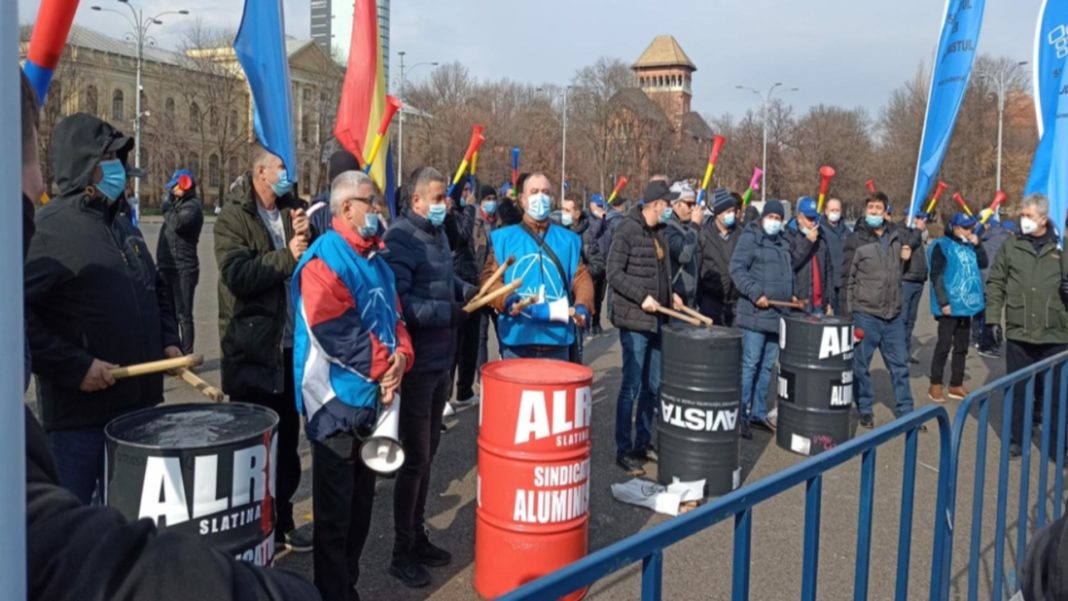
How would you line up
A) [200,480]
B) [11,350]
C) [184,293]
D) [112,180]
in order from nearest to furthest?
[11,350], [200,480], [112,180], [184,293]

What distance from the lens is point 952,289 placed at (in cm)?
884

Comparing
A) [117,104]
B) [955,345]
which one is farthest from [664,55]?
[955,345]

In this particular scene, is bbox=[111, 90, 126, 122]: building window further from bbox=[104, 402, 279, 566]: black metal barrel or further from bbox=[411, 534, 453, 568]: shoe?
bbox=[104, 402, 279, 566]: black metal barrel

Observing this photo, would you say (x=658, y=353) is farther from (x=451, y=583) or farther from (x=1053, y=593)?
(x=1053, y=593)

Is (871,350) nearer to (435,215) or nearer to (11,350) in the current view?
(435,215)

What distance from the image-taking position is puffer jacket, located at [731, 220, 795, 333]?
23.9 ft

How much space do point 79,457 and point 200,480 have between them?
3.03ft

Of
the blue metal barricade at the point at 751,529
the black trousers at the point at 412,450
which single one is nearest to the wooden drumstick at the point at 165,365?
the black trousers at the point at 412,450

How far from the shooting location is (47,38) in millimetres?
1953

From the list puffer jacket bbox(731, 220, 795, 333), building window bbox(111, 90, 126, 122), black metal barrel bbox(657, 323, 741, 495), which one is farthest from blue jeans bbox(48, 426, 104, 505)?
building window bbox(111, 90, 126, 122)

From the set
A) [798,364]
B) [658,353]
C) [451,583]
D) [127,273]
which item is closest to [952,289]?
[798,364]

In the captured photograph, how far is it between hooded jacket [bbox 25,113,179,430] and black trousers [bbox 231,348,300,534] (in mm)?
1229

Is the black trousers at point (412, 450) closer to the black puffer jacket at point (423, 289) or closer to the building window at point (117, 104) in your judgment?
the black puffer jacket at point (423, 289)

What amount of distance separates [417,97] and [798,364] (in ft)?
169
